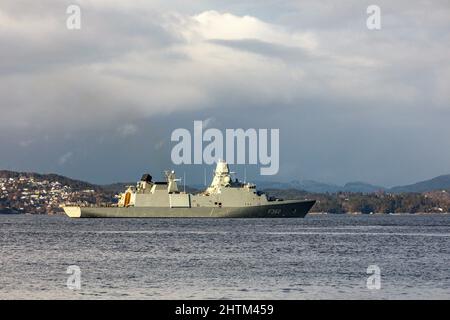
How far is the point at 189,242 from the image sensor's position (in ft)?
259

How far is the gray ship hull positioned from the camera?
156 metres

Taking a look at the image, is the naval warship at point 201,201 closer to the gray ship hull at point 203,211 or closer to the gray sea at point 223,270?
the gray ship hull at point 203,211

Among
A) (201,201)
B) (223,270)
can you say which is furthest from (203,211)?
(223,270)

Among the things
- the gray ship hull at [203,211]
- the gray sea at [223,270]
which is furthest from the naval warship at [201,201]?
the gray sea at [223,270]

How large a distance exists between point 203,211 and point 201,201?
7.49 ft

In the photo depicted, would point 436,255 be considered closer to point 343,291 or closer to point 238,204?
point 343,291

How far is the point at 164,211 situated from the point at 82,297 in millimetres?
119877

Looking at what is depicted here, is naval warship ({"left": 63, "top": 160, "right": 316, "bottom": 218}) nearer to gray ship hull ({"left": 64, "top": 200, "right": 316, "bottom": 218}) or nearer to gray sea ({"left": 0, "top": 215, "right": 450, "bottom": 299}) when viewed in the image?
gray ship hull ({"left": 64, "top": 200, "right": 316, "bottom": 218})

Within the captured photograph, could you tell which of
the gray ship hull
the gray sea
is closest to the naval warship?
the gray ship hull

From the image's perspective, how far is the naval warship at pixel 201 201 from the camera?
6083 inches
